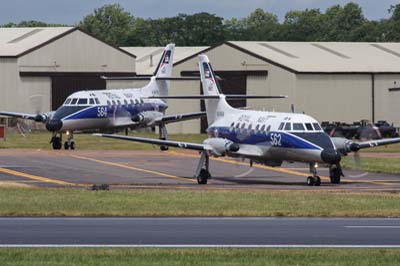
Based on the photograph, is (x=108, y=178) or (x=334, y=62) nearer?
(x=108, y=178)

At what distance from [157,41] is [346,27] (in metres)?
29.1

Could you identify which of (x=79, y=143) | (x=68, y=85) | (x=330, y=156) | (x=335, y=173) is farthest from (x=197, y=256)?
(x=68, y=85)

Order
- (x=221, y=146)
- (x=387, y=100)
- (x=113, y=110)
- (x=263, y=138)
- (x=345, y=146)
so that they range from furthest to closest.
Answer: (x=387, y=100)
(x=113, y=110)
(x=221, y=146)
(x=263, y=138)
(x=345, y=146)

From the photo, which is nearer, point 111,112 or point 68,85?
point 111,112

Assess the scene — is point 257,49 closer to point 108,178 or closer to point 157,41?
Result: point 108,178

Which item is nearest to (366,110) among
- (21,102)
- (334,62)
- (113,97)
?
(334,62)

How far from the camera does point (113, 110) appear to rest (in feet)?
222

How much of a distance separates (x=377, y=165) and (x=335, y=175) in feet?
36.5

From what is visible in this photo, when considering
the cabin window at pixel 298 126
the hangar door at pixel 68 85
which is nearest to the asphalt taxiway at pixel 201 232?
the cabin window at pixel 298 126

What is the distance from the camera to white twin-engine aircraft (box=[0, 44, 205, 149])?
212 ft

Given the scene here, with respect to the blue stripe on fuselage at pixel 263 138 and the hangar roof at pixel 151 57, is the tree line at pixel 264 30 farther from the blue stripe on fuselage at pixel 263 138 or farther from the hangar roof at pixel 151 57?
the blue stripe on fuselage at pixel 263 138

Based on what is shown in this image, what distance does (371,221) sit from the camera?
90.5 feet

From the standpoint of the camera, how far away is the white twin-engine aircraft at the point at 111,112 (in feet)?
212

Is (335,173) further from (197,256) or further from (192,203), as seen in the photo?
(197,256)
